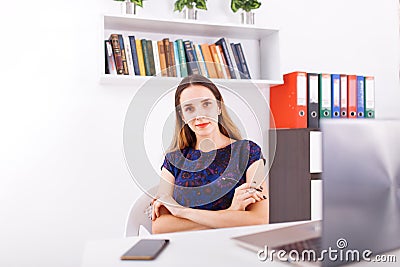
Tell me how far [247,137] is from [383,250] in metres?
0.91

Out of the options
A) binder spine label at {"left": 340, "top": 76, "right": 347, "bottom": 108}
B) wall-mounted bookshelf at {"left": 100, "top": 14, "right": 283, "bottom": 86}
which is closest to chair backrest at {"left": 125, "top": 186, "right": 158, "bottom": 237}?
wall-mounted bookshelf at {"left": 100, "top": 14, "right": 283, "bottom": 86}

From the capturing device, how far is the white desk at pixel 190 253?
81cm

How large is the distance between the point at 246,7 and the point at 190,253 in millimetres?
1830

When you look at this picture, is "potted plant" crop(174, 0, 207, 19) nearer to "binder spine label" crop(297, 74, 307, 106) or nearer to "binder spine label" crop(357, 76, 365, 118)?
"binder spine label" crop(297, 74, 307, 106)

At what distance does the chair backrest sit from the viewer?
1.54 metres

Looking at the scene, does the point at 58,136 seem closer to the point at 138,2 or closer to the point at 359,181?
the point at 138,2

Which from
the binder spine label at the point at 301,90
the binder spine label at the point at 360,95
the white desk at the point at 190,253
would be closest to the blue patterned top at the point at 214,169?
the white desk at the point at 190,253

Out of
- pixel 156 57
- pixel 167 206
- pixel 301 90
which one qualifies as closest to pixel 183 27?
pixel 156 57

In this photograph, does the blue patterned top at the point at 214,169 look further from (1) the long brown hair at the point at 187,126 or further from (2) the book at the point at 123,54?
(2) the book at the point at 123,54

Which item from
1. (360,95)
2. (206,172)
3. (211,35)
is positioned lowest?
(206,172)

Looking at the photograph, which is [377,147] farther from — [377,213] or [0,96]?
[0,96]

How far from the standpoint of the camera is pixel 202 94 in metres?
1.42

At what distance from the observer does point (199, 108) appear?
1397 millimetres

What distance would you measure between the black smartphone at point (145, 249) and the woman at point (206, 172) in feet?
1.44
